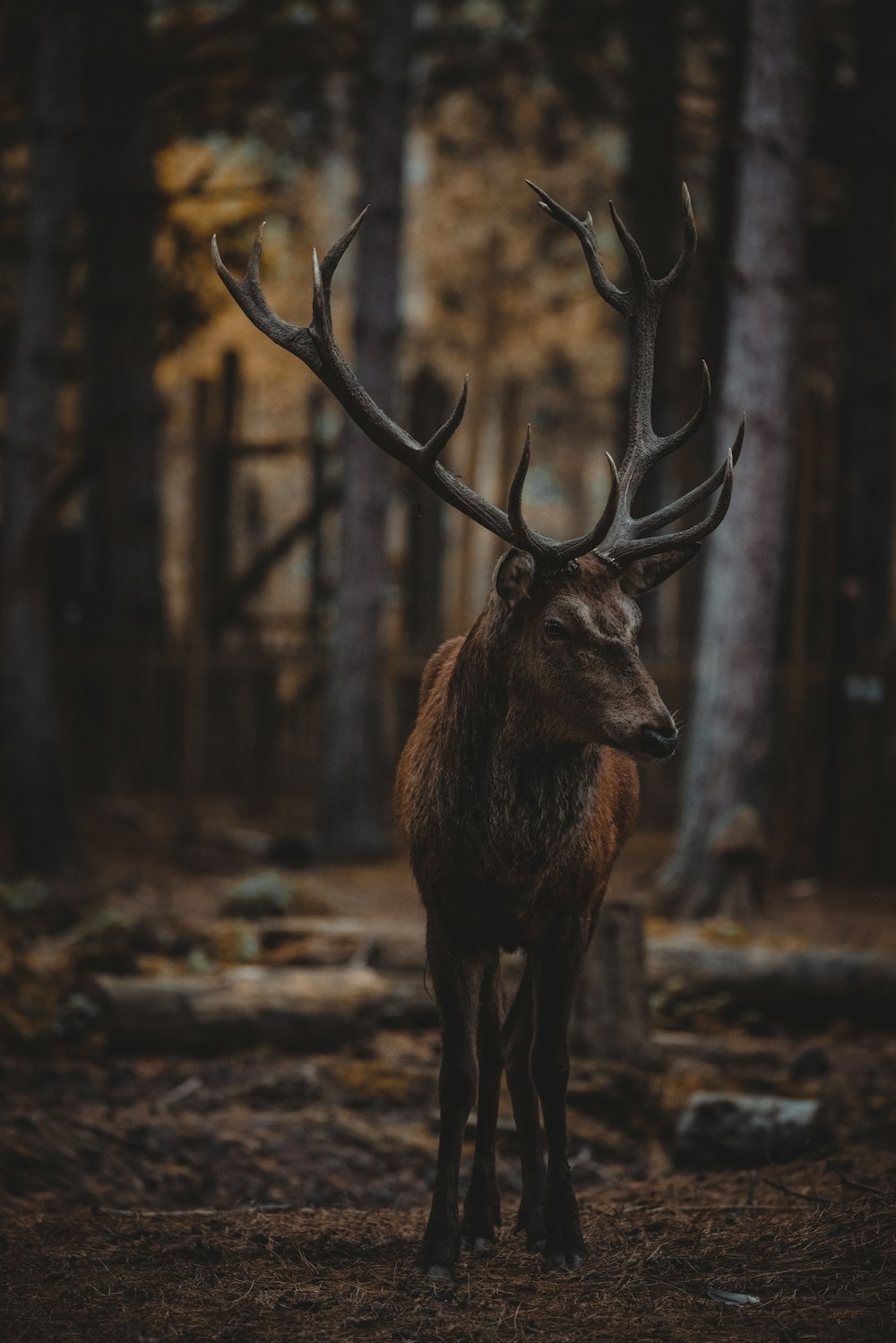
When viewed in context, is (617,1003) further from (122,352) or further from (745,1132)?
(122,352)

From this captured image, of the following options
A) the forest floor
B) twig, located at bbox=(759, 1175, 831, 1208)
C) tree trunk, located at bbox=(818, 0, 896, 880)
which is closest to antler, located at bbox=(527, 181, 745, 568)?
the forest floor

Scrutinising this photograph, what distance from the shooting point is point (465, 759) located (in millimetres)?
4770

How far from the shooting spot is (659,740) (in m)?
4.35

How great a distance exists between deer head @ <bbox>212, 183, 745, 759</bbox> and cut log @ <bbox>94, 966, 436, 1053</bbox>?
340 cm

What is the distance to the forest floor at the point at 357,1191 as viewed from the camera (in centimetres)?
414

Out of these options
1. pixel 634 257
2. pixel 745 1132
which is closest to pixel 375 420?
pixel 634 257

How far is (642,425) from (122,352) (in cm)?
1262

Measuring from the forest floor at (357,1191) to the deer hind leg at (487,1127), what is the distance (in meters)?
0.11

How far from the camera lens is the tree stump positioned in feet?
22.7

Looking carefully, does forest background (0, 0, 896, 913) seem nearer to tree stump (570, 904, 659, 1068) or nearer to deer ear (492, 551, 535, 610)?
tree stump (570, 904, 659, 1068)

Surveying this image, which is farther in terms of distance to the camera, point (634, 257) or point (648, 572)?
point (634, 257)

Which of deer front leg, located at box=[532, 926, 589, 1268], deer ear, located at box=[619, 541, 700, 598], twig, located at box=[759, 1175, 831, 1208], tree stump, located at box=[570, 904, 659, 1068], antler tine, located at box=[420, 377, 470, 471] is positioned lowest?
twig, located at box=[759, 1175, 831, 1208]

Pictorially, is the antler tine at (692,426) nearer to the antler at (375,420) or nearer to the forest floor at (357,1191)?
the antler at (375,420)

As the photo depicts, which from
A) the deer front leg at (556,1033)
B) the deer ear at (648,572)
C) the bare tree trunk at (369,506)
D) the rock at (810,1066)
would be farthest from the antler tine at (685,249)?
the bare tree trunk at (369,506)
